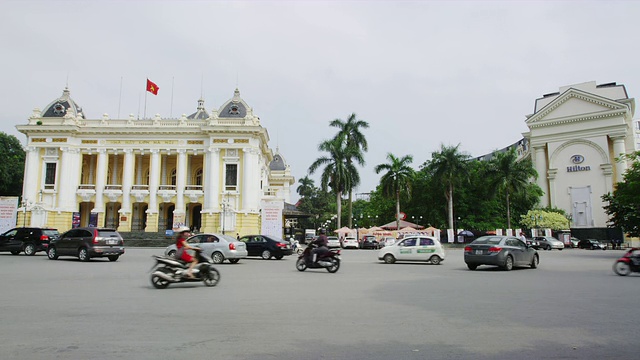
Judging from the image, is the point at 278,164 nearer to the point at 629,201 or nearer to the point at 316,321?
the point at 629,201

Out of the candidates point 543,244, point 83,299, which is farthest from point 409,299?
point 543,244

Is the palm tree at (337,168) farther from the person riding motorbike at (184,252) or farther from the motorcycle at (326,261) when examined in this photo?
the person riding motorbike at (184,252)

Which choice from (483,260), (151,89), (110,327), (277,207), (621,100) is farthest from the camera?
(621,100)

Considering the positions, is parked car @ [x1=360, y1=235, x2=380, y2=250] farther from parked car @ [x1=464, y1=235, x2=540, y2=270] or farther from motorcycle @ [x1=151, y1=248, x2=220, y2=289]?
motorcycle @ [x1=151, y1=248, x2=220, y2=289]

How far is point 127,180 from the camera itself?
165ft

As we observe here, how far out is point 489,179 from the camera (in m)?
56.2

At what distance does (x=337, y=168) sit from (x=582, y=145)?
124 feet

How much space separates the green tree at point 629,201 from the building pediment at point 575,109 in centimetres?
3179

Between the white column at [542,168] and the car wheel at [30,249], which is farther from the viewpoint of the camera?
the white column at [542,168]

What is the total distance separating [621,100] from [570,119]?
7092 mm

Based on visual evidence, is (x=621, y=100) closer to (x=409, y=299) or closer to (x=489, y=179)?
(x=489, y=179)

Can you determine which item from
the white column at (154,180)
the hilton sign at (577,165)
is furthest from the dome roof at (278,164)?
the hilton sign at (577,165)

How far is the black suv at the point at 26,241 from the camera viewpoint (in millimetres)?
24406

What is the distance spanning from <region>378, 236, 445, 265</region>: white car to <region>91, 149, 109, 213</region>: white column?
3901cm
